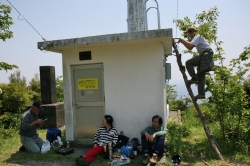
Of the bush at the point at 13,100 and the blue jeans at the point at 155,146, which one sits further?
the bush at the point at 13,100

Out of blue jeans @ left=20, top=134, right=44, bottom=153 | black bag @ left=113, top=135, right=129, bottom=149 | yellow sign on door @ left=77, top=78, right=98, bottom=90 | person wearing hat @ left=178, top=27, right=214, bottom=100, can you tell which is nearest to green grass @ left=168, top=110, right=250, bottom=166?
black bag @ left=113, top=135, right=129, bottom=149

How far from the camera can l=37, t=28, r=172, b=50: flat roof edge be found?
4996 millimetres

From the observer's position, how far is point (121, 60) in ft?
19.7

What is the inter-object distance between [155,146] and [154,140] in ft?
0.48

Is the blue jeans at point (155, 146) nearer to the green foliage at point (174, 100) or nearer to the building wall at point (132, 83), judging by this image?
the building wall at point (132, 83)

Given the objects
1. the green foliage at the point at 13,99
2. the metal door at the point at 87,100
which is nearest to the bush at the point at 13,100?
the green foliage at the point at 13,99

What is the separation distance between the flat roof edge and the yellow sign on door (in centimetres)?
120

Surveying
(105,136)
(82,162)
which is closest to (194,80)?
(105,136)

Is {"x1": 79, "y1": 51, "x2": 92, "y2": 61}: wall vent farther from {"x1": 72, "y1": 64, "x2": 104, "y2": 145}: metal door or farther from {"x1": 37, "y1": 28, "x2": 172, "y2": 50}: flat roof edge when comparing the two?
{"x1": 37, "y1": 28, "x2": 172, "y2": 50}: flat roof edge

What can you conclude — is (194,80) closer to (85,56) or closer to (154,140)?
(154,140)

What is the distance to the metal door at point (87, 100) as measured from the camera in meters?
6.26

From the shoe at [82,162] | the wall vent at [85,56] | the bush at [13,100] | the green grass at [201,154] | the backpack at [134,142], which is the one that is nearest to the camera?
the shoe at [82,162]

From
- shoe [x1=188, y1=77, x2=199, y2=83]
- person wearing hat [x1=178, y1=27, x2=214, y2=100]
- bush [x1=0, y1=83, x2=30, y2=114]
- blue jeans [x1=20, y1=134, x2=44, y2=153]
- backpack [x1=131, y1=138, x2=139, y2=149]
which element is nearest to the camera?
person wearing hat [x1=178, y1=27, x2=214, y2=100]

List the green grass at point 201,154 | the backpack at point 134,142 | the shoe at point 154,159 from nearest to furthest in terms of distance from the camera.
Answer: the shoe at point 154,159
the green grass at point 201,154
the backpack at point 134,142
